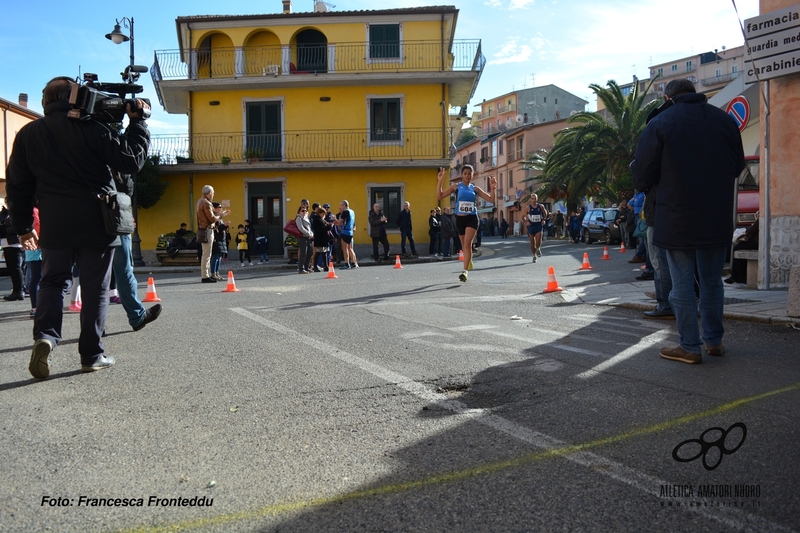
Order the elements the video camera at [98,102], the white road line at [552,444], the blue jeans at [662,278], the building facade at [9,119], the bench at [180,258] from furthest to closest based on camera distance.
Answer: the building facade at [9,119] → the bench at [180,258] → the blue jeans at [662,278] → the video camera at [98,102] → the white road line at [552,444]

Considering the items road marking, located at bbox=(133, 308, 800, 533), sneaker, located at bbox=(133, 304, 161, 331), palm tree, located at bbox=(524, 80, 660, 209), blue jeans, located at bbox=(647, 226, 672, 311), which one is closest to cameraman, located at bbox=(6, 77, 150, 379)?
sneaker, located at bbox=(133, 304, 161, 331)

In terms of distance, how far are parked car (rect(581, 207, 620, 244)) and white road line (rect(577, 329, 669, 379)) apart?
25.1 meters

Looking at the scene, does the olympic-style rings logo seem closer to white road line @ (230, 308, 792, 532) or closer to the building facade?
white road line @ (230, 308, 792, 532)

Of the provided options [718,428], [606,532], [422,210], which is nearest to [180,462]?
[606,532]

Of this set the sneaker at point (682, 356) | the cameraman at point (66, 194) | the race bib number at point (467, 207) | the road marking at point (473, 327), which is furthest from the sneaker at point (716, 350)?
the race bib number at point (467, 207)

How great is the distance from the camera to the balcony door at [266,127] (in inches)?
1166

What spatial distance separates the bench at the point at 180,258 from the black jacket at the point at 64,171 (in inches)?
789

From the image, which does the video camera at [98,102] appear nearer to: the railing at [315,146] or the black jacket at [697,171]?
the black jacket at [697,171]

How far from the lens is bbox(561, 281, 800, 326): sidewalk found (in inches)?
269

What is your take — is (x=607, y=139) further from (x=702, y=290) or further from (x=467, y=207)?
(x=702, y=290)

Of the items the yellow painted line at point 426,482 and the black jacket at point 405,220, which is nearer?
the yellow painted line at point 426,482

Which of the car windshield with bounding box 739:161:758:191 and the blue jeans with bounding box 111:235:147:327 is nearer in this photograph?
the blue jeans with bounding box 111:235:147:327

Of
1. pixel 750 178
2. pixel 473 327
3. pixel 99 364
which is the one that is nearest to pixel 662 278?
pixel 473 327

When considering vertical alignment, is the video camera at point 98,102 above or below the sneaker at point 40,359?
above
